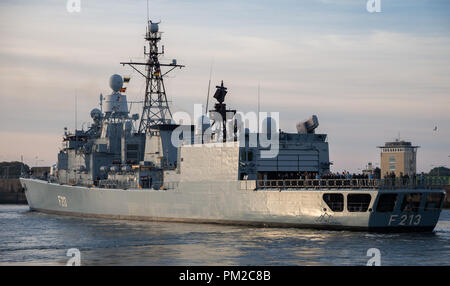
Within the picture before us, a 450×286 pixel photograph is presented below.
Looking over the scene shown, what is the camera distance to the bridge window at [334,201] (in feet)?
102

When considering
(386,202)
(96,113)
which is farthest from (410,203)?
(96,113)

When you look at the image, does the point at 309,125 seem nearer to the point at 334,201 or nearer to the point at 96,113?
the point at 334,201

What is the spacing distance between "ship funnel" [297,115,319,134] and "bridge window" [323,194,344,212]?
676 centimetres

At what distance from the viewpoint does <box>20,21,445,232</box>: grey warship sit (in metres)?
30.6

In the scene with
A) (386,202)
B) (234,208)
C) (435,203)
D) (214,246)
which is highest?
(386,202)

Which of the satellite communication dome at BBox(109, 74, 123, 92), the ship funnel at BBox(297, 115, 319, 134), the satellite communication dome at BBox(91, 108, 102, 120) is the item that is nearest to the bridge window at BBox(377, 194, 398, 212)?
the ship funnel at BBox(297, 115, 319, 134)

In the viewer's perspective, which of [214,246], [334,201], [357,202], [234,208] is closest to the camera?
[214,246]

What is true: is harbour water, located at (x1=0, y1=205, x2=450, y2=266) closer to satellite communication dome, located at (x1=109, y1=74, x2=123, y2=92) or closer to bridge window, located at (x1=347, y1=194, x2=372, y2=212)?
bridge window, located at (x1=347, y1=194, x2=372, y2=212)

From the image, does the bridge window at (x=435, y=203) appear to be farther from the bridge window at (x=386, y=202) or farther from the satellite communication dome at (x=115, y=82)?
the satellite communication dome at (x=115, y=82)

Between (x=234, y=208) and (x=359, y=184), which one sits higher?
(x=359, y=184)

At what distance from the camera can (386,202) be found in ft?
97.7

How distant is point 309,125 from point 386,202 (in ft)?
28.1
